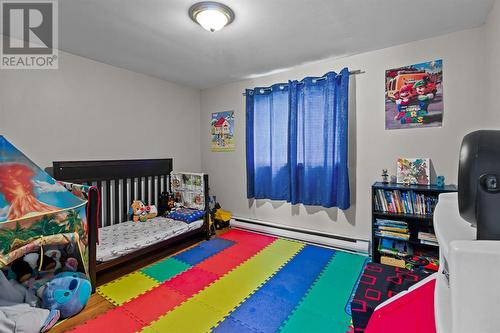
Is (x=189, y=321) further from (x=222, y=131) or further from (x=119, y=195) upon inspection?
(x=222, y=131)

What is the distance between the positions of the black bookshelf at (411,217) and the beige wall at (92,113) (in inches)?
117

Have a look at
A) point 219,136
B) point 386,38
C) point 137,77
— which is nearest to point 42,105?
point 137,77

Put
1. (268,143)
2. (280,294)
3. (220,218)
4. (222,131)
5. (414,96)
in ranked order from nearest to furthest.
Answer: (280,294)
(414,96)
(268,143)
(220,218)
(222,131)

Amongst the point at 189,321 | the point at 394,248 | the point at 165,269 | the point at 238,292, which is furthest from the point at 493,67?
the point at 165,269

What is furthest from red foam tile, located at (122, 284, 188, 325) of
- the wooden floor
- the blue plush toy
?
the blue plush toy

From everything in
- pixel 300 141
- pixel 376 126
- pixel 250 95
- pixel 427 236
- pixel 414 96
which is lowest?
pixel 427 236

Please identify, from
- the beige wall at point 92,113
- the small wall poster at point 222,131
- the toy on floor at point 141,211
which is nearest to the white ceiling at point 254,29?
the beige wall at point 92,113

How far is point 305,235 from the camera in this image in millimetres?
3111

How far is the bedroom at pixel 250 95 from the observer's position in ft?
6.36

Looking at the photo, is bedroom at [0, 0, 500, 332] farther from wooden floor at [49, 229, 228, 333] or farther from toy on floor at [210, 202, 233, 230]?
toy on floor at [210, 202, 233, 230]

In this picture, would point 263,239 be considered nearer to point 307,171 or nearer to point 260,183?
point 260,183

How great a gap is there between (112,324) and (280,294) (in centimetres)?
128

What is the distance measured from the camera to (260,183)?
354 cm

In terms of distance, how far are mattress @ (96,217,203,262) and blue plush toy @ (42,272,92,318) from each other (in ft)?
1.04
